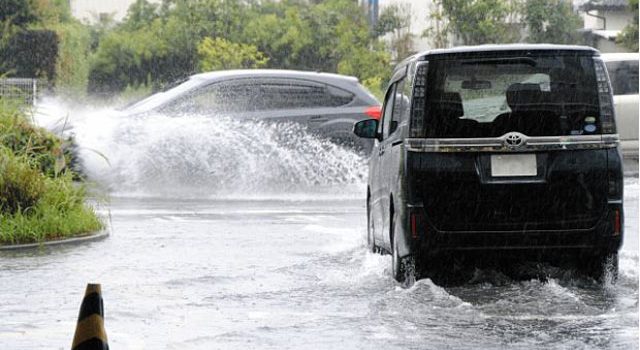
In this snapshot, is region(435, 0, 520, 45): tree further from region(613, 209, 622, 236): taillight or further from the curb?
region(613, 209, 622, 236): taillight

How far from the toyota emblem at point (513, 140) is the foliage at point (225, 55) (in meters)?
44.2

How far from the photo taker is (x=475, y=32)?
5919 centimetres

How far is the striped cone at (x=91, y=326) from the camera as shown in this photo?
18.4ft

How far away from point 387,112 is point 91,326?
753 centimetres

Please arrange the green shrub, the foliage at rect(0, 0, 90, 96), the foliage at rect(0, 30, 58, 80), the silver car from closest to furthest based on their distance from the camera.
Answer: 1. the green shrub
2. the silver car
3. the foliage at rect(0, 30, 58, 80)
4. the foliage at rect(0, 0, 90, 96)

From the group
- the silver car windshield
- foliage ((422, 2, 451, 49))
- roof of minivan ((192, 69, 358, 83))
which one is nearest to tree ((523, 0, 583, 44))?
foliage ((422, 2, 451, 49))

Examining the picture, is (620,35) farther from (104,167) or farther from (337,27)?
(104,167)

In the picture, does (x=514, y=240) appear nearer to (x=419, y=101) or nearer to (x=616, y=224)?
(x=616, y=224)

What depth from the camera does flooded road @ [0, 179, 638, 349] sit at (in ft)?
29.3

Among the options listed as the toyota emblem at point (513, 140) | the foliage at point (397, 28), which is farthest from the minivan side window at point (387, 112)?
the foliage at point (397, 28)

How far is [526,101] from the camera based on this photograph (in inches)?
421

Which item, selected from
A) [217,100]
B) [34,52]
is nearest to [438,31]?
[34,52]

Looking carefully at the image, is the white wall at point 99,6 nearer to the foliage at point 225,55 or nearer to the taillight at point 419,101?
the foliage at point 225,55

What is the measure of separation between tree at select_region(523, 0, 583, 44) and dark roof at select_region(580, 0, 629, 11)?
3.47 ft
